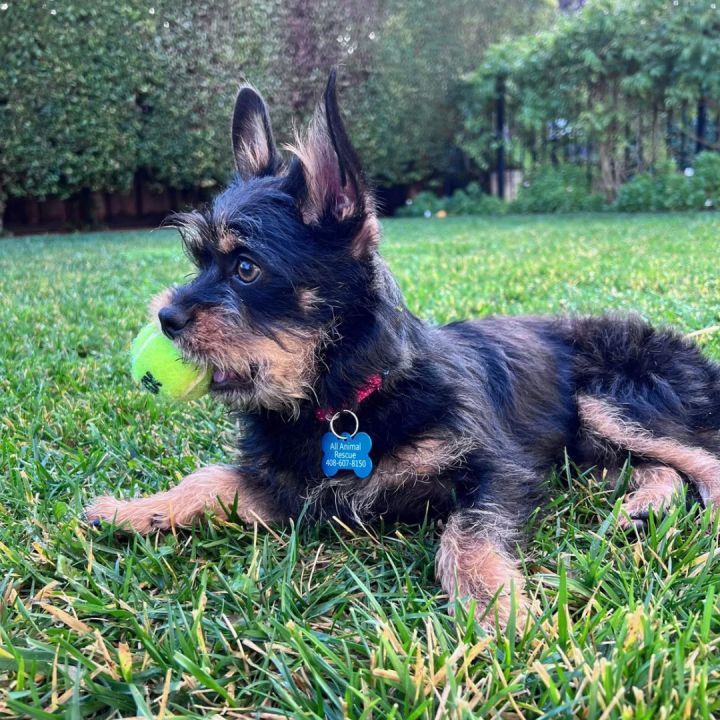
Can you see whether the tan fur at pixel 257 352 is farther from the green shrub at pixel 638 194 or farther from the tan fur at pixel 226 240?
the green shrub at pixel 638 194

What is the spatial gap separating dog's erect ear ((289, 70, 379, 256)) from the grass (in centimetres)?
112

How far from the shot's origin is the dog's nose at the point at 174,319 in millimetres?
2412

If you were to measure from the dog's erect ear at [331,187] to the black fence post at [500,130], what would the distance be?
1905 cm

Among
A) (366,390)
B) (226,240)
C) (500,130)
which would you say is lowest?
(366,390)

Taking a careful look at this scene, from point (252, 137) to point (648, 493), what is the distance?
2.24 metres

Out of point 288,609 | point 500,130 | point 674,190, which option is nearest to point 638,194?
point 674,190

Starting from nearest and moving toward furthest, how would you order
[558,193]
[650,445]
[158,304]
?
1. [158,304]
2. [650,445]
3. [558,193]

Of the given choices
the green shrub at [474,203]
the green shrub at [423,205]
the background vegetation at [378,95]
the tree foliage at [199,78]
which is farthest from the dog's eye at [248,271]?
the green shrub at [423,205]

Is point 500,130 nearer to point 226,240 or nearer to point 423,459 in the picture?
point 226,240

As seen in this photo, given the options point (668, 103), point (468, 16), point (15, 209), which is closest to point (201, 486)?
point (668, 103)

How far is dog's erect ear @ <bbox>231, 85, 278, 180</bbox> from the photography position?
3.05 metres

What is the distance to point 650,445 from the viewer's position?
10.00ft

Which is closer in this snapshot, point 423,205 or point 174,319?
point 174,319

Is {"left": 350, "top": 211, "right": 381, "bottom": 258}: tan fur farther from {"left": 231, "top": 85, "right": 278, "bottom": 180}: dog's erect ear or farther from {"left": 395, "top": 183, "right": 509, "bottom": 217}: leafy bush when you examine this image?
{"left": 395, "top": 183, "right": 509, "bottom": 217}: leafy bush
